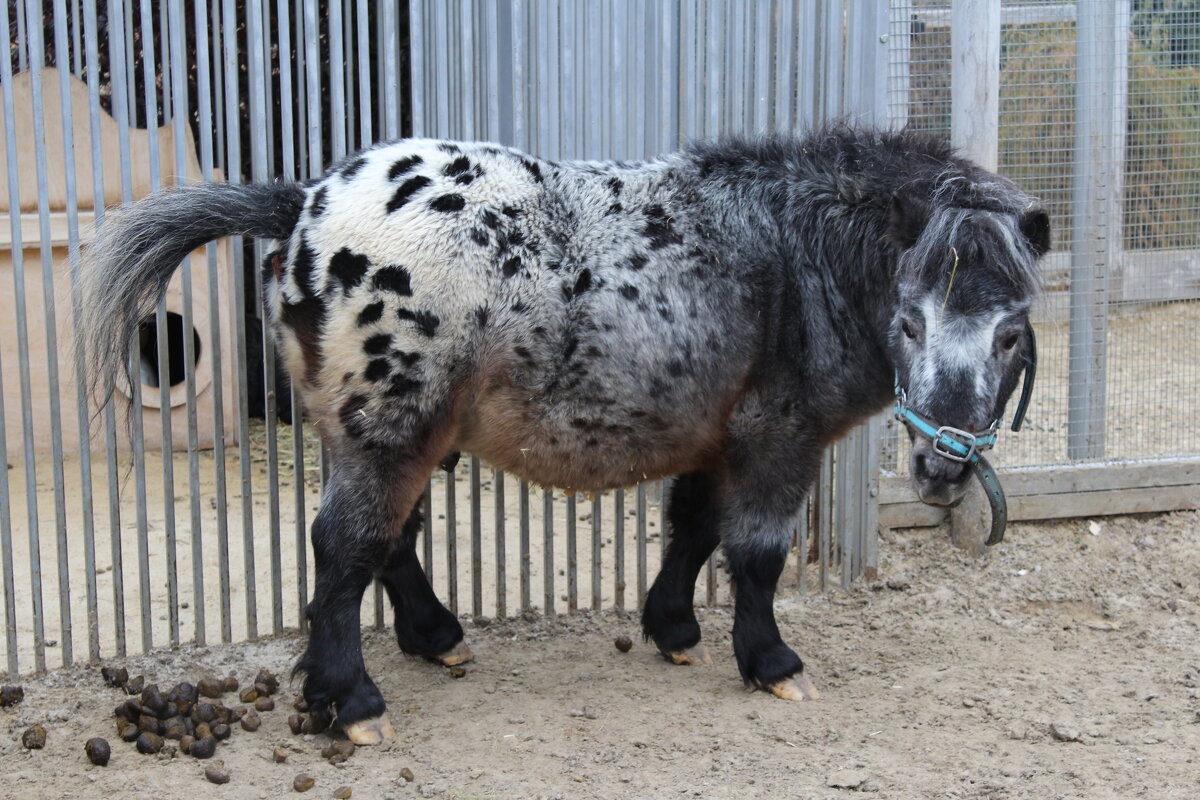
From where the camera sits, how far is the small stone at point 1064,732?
12.5ft

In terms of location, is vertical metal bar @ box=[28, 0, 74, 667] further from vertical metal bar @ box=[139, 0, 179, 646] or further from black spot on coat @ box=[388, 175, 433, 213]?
black spot on coat @ box=[388, 175, 433, 213]

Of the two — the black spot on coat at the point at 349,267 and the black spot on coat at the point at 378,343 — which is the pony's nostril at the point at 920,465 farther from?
the black spot on coat at the point at 349,267

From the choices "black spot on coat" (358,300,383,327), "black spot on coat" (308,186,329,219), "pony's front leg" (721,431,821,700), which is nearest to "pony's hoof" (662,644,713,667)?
"pony's front leg" (721,431,821,700)

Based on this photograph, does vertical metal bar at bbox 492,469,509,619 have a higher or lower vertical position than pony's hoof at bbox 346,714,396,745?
higher

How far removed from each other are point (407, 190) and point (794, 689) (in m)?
2.30

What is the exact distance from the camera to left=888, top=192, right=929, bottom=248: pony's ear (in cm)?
387

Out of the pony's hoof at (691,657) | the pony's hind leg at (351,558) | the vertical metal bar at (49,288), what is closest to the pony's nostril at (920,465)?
the pony's hoof at (691,657)

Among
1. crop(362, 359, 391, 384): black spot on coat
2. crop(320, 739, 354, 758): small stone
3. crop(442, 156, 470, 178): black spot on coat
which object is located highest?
crop(442, 156, 470, 178): black spot on coat

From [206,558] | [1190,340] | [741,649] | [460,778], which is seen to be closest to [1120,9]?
[1190,340]

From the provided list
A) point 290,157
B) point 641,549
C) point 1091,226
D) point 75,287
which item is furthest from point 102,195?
point 1091,226

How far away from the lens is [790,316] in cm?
411

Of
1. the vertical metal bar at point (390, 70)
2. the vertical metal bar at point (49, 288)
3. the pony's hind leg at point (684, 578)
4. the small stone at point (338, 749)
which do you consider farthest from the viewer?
the pony's hind leg at point (684, 578)

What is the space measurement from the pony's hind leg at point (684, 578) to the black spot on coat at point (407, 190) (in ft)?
5.36

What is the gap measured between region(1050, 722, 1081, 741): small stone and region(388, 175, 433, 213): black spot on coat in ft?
9.35
